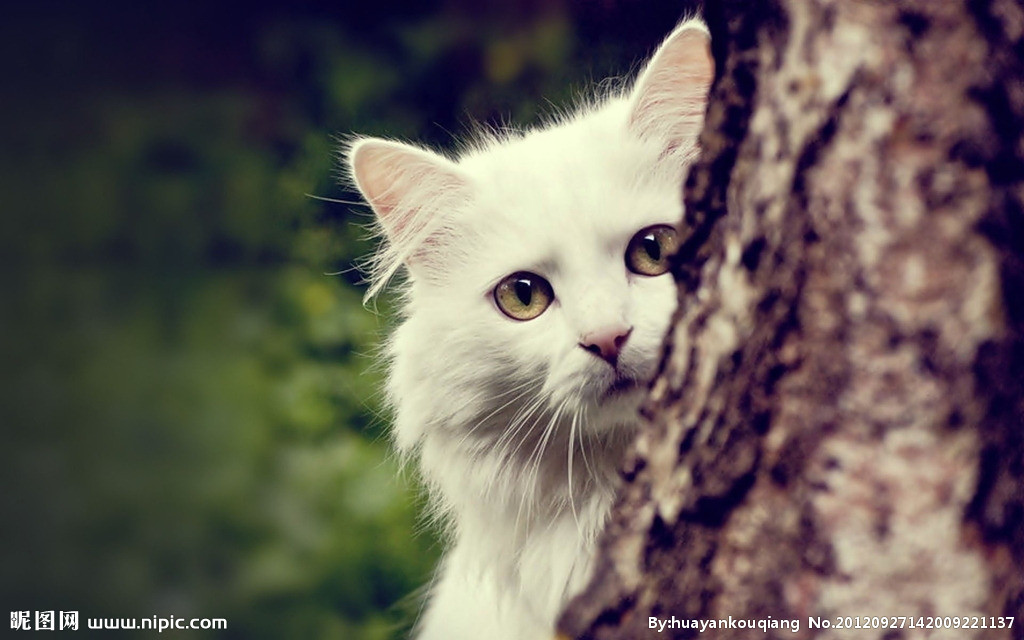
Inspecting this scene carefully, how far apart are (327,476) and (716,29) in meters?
1.76

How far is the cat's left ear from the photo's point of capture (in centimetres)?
137

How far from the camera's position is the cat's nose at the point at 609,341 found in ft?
3.87

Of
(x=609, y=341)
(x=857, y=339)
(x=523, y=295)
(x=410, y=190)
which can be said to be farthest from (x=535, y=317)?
(x=857, y=339)

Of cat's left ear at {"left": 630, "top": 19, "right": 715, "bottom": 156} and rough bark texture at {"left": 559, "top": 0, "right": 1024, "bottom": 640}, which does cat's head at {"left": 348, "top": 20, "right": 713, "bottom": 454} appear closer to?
cat's left ear at {"left": 630, "top": 19, "right": 715, "bottom": 156}

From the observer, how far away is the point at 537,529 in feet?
4.69

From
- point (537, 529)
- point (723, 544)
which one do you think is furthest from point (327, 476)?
point (723, 544)

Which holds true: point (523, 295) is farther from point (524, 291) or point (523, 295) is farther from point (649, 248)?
point (649, 248)

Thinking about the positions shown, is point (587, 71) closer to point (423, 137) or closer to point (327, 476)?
point (423, 137)

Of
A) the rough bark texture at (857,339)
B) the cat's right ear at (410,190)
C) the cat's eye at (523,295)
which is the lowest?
the rough bark texture at (857,339)

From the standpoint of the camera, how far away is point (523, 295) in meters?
1.37

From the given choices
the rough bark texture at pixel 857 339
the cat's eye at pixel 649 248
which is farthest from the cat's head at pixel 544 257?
the rough bark texture at pixel 857 339

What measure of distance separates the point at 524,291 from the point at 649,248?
19 cm

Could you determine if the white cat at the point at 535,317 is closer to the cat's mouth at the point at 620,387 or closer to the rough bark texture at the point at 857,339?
the cat's mouth at the point at 620,387

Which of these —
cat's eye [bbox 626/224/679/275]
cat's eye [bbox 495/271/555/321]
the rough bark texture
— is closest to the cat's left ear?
cat's eye [bbox 626/224/679/275]
